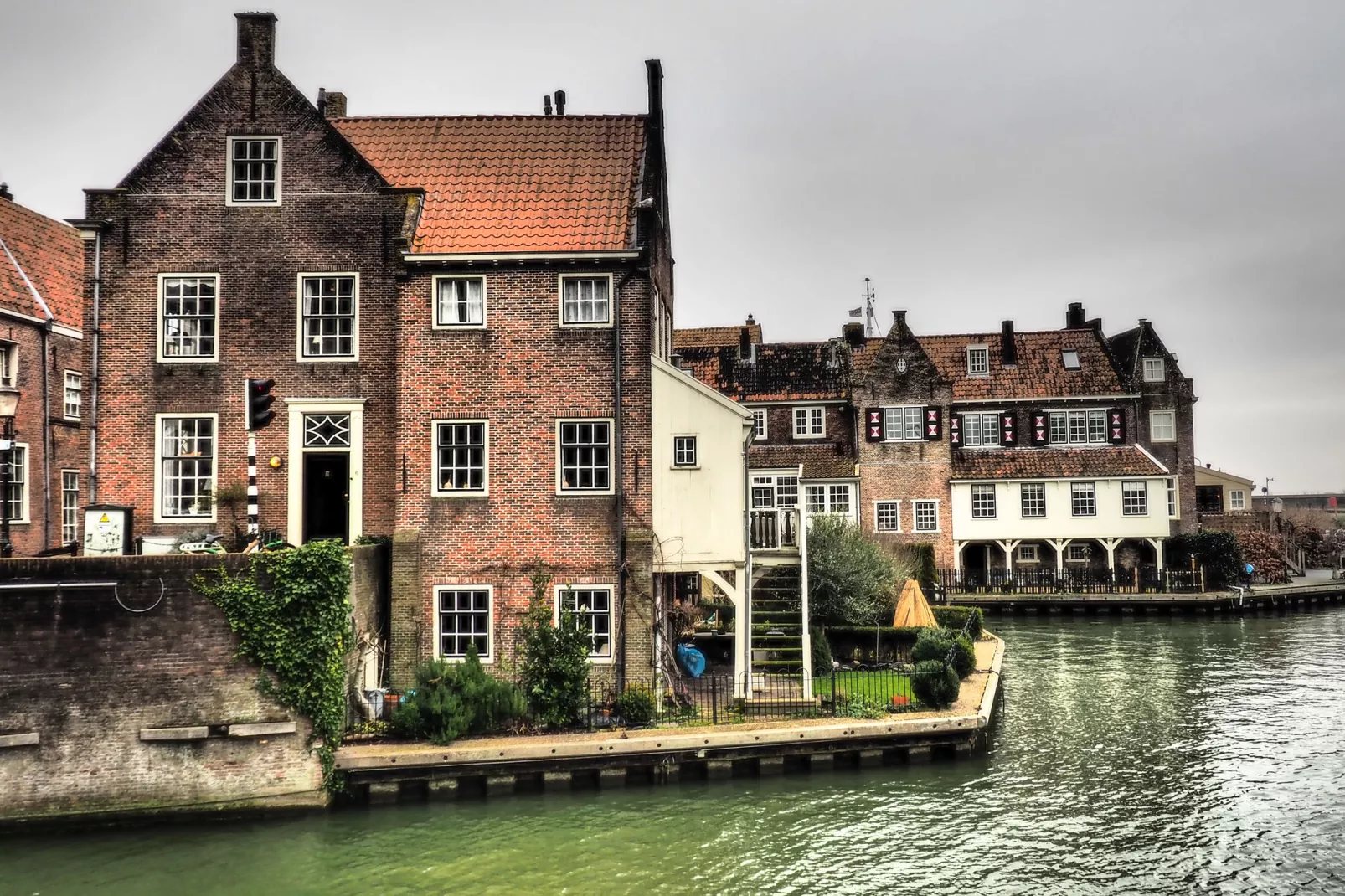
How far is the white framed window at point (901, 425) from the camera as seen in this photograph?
1994 inches

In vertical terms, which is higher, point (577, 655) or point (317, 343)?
point (317, 343)

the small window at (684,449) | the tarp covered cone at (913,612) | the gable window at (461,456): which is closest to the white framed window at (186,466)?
the gable window at (461,456)

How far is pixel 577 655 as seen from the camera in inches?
768

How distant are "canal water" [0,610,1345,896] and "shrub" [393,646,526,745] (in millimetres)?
1548

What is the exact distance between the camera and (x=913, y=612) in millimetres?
28047

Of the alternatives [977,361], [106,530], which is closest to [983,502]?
[977,361]

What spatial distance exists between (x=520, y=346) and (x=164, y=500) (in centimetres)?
852

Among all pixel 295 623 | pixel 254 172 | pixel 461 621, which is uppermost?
pixel 254 172

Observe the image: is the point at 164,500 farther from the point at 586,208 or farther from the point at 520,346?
the point at 586,208

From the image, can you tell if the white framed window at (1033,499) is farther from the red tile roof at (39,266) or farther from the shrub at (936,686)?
the red tile roof at (39,266)

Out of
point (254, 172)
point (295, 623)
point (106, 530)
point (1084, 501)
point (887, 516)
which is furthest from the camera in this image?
point (887, 516)

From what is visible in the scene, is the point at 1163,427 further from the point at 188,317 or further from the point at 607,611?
the point at 188,317

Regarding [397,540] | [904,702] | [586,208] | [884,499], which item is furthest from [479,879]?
[884,499]

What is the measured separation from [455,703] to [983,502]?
123ft
